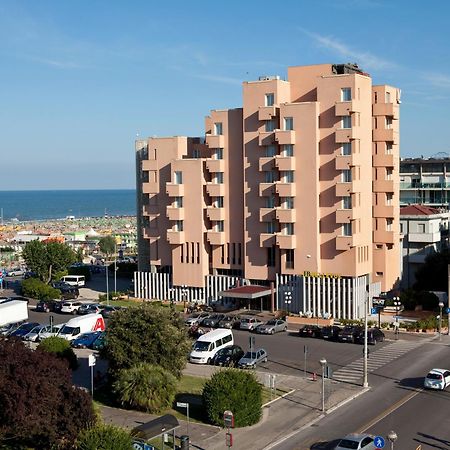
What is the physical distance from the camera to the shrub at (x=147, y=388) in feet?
127

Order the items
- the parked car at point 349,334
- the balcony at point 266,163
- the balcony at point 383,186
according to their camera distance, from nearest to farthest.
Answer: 1. the parked car at point 349,334
2. the balcony at point 266,163
3. the balcony at point 383,186

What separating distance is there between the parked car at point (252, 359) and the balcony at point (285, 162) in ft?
70.6

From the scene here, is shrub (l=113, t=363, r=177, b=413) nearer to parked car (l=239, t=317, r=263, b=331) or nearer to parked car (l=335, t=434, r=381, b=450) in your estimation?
parked car (l=335, t=434, r=381, b=450)

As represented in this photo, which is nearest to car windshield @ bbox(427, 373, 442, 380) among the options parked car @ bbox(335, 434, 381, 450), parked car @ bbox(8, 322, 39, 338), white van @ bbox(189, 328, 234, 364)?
parked car @ bbox(335, 434, 381, 450)

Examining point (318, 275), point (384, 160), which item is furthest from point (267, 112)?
point (318, 275)

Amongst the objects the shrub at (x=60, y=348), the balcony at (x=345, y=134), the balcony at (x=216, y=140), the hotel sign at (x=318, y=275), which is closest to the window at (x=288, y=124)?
the balcony at (x=345, y=134)

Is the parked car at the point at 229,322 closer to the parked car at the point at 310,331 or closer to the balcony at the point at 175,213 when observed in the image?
the parked car at the point at 310,331

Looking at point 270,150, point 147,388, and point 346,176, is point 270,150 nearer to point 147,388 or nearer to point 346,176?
point 346,176

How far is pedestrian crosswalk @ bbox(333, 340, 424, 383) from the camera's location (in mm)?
45812

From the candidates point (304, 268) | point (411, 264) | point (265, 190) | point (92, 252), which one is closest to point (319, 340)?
point (304, 268)

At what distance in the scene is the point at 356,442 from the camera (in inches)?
1228

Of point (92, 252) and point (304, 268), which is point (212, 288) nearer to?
point (304, 268)

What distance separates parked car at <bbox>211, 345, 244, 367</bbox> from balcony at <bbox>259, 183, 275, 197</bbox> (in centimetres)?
2136

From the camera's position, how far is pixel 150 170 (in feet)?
255
